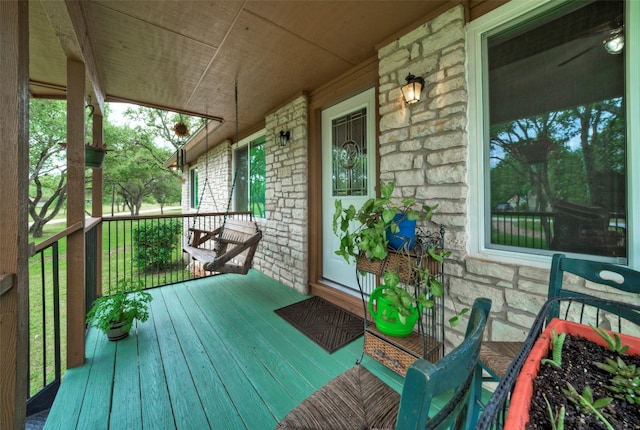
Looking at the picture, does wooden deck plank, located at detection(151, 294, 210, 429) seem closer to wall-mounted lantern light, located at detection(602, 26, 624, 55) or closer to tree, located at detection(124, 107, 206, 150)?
wall-mounted lantern light, located at detection(602, 26, 624, 55)

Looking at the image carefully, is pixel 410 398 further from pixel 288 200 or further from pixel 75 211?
pixel 288 200

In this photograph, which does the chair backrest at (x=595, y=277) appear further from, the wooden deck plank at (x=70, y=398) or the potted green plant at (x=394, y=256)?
the wooden deck plank at (x=70, y=398)

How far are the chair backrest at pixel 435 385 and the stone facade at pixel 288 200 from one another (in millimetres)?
2779

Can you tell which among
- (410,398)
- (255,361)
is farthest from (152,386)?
(410,398)

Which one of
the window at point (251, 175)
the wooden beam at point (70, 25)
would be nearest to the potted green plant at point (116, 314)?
the wooden beam at point (70, 25)

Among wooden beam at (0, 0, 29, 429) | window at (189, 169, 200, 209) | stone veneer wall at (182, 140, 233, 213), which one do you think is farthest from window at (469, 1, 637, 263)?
window at (189, 169, 200, 209)

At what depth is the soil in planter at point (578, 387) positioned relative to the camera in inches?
17.8

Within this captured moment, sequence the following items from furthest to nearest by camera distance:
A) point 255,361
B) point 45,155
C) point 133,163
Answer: point 133,163, point 45,155, point 255,361

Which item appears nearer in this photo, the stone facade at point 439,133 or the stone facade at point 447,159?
the stone facade at point 447,159

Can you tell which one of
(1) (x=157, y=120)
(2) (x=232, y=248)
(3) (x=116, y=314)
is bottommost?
(3) (x=116, y=314)

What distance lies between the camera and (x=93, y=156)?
2340 millimetres

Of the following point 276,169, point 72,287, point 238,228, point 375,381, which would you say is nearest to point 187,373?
point 72,287

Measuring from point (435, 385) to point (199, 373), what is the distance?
1.87 m

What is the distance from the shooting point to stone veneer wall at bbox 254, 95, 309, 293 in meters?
3.32
